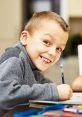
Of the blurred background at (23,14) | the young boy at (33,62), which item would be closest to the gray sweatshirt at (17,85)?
the young boy at (33,62)

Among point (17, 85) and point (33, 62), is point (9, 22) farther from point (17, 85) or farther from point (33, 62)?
point (17, 85)

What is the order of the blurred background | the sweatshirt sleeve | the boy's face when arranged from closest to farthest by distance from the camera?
the sweatshirt sleeve → the boy's face → the blurred background

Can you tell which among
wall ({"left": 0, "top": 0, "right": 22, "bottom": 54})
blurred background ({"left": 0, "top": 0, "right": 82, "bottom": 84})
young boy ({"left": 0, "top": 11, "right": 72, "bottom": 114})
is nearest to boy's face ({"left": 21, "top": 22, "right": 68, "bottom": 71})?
young boy ({"left": 0, "top": 11, "right": 72, "bottom": 114})

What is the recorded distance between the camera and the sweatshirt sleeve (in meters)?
0.91

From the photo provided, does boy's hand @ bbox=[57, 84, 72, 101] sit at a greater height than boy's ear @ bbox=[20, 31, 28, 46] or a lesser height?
lesser

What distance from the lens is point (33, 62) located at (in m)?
1.11

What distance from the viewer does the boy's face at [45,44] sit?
3.41 feet

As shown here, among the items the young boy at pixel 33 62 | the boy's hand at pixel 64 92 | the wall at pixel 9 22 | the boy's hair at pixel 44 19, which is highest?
the wall at pixel 9 22

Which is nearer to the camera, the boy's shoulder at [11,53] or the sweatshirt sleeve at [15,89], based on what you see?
the sweatshirt sleeve at [15,89]

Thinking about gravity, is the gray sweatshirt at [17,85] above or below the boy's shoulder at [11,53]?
below

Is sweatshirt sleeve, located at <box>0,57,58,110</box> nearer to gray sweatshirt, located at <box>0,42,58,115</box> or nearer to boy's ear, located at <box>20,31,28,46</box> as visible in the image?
gray sweatshirt, located at <box>0,42,58,115</box>

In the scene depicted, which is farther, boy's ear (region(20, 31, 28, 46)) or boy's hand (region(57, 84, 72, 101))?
boy's ear (region(20, 31, 28, 46))

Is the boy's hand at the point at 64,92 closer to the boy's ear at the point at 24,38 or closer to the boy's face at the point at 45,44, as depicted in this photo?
the boy's face at the point at 45,44

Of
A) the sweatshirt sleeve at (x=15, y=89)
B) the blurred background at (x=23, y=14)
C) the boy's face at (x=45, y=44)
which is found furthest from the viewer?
the blurred background at (x=23, y=14)
